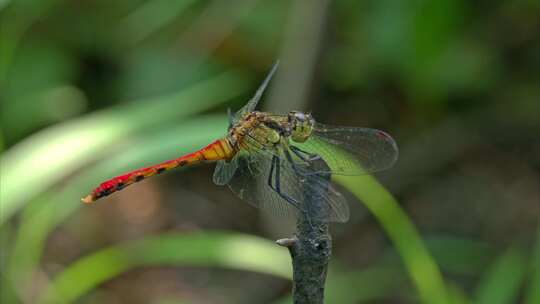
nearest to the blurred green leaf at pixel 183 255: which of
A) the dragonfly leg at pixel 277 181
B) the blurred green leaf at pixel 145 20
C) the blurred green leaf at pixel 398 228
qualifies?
the blurred green leaf at pixel 398 228

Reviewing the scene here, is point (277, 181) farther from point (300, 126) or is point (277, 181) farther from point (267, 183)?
point (300, 126)

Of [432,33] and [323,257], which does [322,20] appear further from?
[323,257]

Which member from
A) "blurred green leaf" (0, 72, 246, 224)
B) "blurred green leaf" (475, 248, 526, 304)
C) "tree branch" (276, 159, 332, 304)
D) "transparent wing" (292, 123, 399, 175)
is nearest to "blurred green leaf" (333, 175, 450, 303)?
→ "transparent wing" (292, 123, 399, 175)

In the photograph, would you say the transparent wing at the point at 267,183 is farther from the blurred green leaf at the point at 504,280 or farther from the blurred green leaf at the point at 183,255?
the blurred green leaf at the point at 504,280

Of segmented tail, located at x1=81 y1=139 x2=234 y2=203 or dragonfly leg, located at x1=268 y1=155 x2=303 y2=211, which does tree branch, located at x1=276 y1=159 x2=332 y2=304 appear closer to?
dragonfly leg, located at x1=268 y1=155 x2=303 y2=211

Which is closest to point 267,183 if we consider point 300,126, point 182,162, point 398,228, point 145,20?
point 300,126

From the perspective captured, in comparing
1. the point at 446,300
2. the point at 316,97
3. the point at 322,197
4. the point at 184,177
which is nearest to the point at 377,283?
the point at 316,97

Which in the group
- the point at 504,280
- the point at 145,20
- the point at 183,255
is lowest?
the point at 504,280
